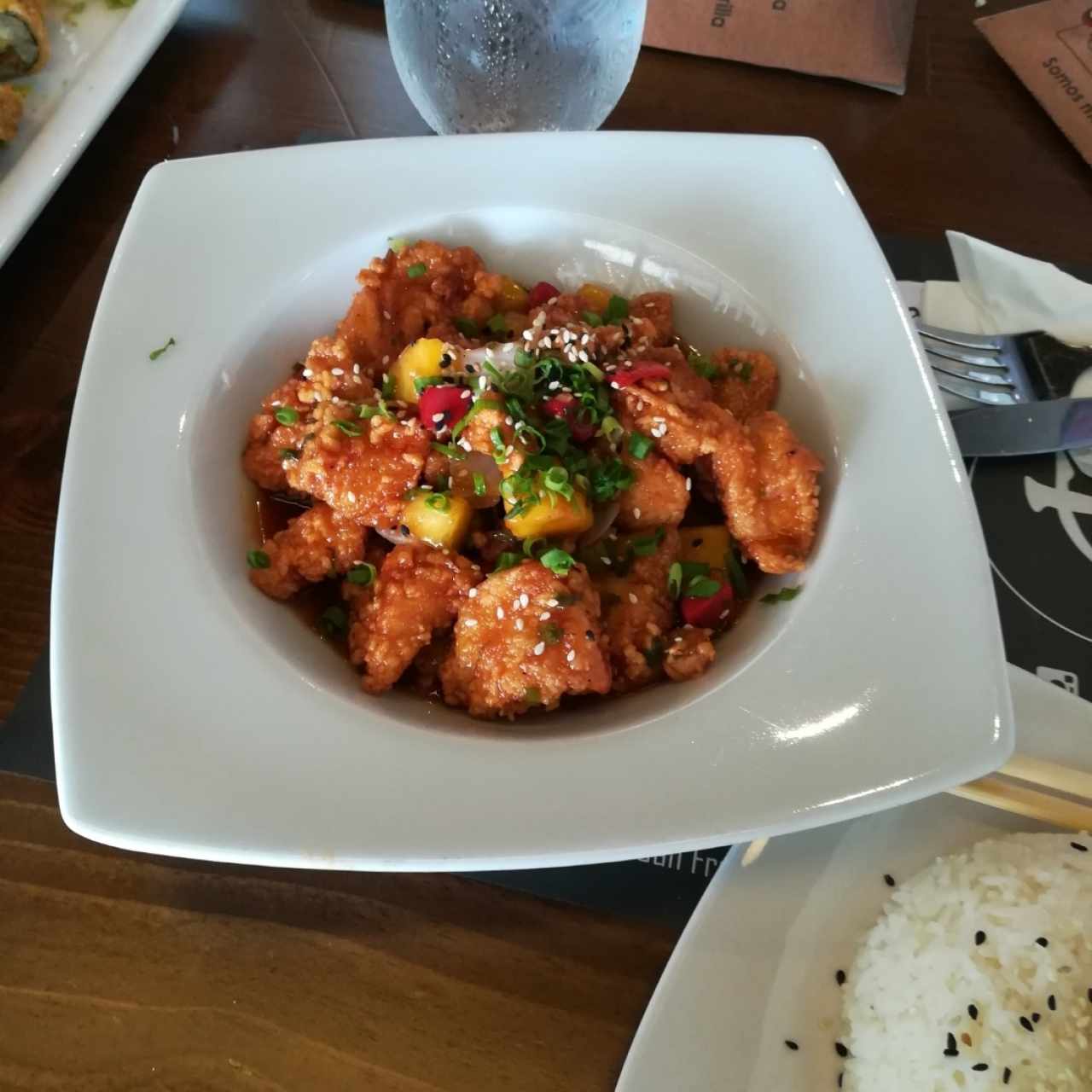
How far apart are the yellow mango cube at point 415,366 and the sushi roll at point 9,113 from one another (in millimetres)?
1329

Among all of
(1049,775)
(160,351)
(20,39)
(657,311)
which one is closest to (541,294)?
(657,311)

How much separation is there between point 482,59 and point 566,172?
0.45 metres

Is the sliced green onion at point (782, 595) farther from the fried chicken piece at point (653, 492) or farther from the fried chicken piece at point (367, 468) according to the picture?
the fried chicken piece at point (367, 468)

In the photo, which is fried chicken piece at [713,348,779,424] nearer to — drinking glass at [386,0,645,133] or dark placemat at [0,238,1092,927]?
dark placemat at [0,238,1092,927]

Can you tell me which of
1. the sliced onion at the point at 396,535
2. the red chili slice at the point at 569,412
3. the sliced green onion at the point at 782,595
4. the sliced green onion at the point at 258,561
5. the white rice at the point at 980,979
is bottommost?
the white rice at the point at 980,979

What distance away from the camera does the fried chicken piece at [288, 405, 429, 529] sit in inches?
53.7

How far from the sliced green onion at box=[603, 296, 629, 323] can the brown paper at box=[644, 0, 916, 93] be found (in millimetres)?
1153

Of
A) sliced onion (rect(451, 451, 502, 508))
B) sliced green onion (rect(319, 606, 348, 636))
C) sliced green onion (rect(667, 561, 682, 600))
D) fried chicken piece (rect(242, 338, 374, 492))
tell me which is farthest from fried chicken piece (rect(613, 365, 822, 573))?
sliced green onion (rect(319, 606, 348, 636))

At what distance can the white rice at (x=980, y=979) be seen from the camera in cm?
→ 120

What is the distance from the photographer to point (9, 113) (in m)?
2.10

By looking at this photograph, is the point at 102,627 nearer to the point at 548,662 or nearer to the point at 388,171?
the point at 548,662

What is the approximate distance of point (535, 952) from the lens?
1280mm

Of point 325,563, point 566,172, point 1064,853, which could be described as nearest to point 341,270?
point 566,172

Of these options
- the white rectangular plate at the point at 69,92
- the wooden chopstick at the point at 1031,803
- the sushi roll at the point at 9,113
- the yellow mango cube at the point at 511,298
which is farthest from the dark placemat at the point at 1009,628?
the sushi roll at the point at 9,113
